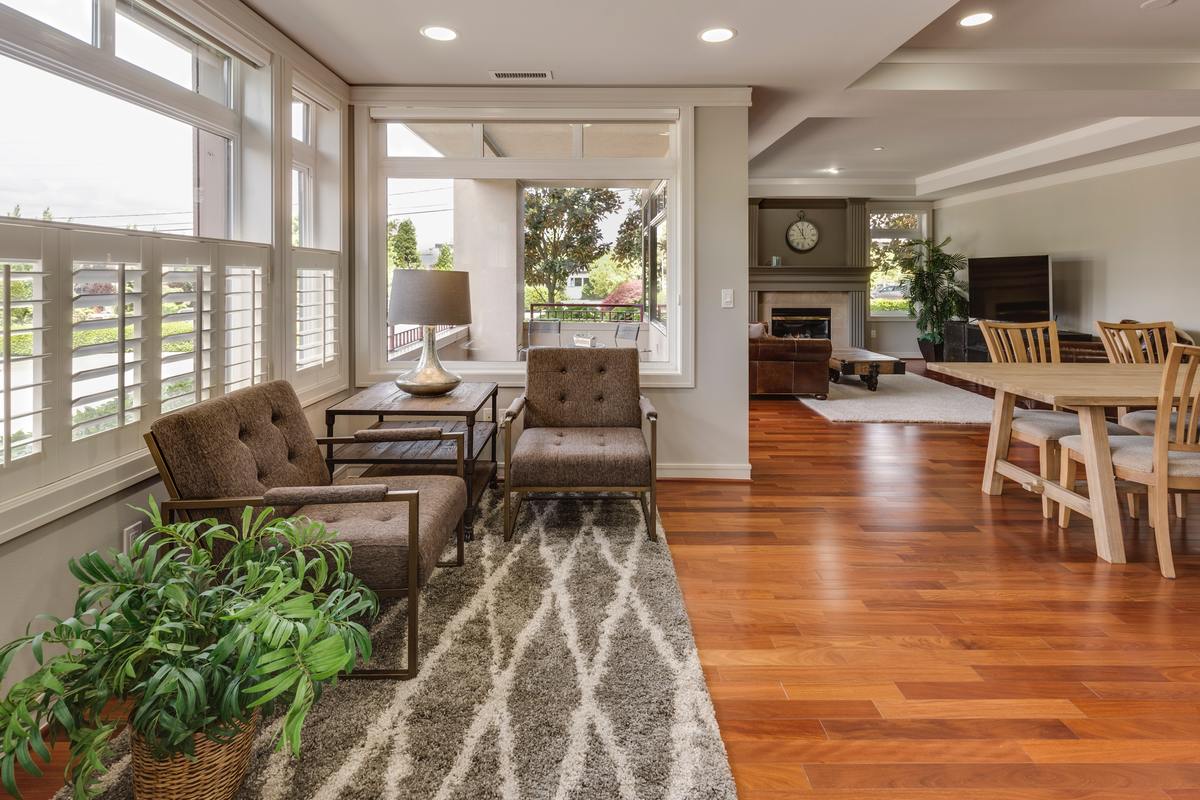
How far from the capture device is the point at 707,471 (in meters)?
4.69

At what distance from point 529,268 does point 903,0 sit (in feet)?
8.07

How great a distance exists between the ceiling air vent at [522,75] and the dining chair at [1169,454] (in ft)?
10.6

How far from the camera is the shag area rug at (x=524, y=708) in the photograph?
1.76 metres

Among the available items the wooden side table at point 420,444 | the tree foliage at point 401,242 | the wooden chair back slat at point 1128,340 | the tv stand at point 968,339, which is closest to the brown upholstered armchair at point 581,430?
the wooden side table at point 420,444

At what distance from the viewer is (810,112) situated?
5.15 m

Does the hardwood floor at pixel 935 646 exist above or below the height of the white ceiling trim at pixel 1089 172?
below

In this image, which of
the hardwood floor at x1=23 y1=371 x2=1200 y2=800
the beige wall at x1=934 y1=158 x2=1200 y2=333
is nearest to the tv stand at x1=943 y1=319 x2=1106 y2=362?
the beige wall at x1=934 y1=158 x2=1200 y2=333

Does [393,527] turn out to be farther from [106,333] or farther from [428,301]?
[428,301]

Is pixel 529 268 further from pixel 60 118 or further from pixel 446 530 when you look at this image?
pixel 60 118

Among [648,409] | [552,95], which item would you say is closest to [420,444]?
[648,409]

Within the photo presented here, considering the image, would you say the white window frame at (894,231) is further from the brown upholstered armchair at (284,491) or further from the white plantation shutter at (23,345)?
the white plantation shutter at (23,345)

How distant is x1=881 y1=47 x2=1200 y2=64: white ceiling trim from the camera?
447 cm

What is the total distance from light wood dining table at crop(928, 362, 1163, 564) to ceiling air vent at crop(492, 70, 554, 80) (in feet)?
8.51

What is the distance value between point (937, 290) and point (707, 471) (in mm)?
7148
